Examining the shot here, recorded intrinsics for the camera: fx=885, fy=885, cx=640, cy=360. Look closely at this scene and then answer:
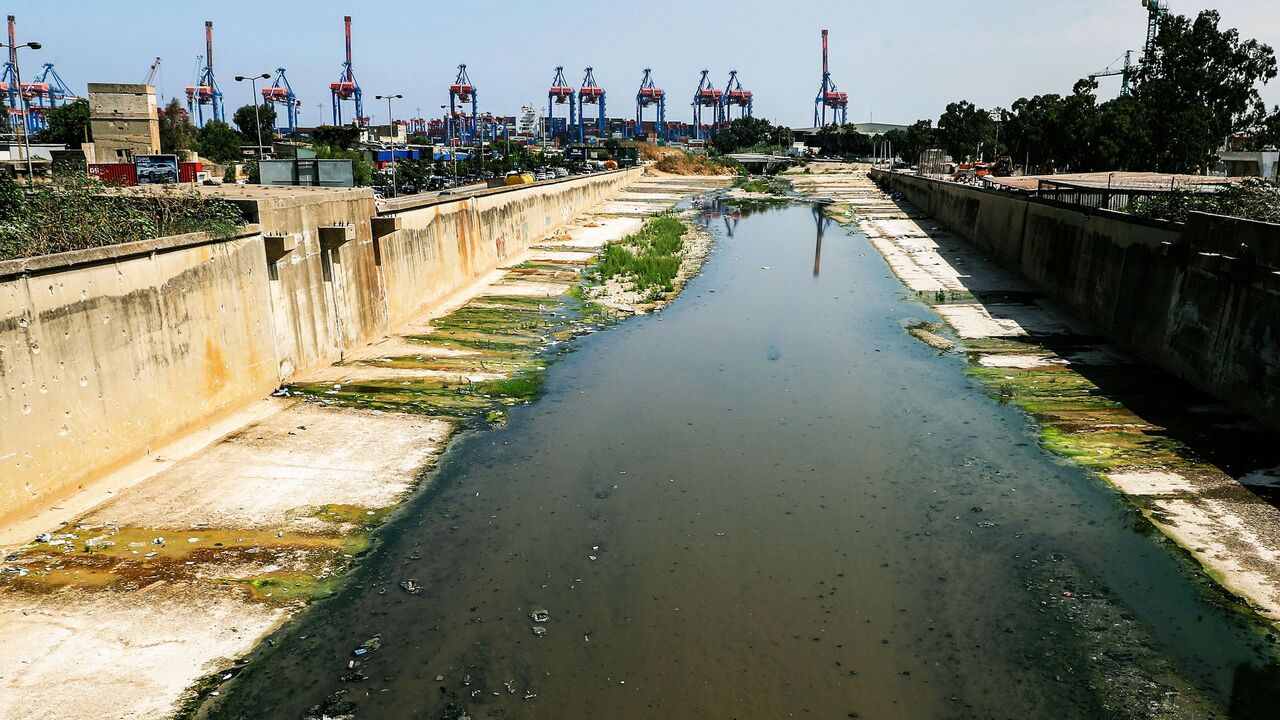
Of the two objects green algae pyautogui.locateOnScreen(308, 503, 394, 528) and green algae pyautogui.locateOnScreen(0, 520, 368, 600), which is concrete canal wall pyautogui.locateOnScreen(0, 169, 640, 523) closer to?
green algae pyautogui.locateOnScreen(0, 520, 368, 600)

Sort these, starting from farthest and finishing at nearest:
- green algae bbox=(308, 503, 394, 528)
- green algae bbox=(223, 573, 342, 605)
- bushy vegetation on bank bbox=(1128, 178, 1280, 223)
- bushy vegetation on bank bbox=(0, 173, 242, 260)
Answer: bushy vegetation on bank bbox=(1128, 178, 1280, 223) < bushy vegetation on bank bbox=(0, 173, 242, 260) < green algae bbox=(308, 503, 394, 528) < green algae bbox=(223, 573, 342, 605)

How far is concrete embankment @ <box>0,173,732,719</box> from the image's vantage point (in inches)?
343

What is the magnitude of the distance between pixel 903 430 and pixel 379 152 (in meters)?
83.9

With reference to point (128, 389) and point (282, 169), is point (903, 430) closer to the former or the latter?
point (128, 389)

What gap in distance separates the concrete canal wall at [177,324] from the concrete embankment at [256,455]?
0.20 ft

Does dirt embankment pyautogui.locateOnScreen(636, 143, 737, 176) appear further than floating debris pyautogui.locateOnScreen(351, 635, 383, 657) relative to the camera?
Yes

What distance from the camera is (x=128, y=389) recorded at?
1279cm

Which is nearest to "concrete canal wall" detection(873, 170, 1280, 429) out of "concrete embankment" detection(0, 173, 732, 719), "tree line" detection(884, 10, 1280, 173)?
"concrete embankment" detection(0, 173, 732, 719)

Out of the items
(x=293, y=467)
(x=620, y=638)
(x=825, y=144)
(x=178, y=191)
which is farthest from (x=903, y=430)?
(x=825, y=144)

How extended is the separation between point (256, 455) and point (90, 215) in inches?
179

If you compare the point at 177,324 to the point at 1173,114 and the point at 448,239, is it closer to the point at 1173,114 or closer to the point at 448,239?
the point at 448,239

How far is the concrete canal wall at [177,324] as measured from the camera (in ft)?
Answer: 36.1

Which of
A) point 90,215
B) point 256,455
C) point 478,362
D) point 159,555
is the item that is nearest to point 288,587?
point 159,555

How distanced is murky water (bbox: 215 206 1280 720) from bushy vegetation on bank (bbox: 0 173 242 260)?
6158mm
